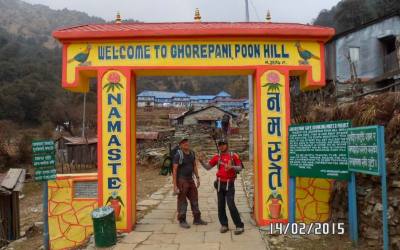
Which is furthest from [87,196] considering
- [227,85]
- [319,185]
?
[227,85]

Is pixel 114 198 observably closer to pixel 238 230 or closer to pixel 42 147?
pixel 42 147

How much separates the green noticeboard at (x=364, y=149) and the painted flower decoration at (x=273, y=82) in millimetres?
1895

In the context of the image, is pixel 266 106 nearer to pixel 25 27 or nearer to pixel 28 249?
pixel 28 249

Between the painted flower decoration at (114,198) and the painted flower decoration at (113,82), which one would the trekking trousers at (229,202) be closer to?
the painted flower decoration at (114,198)

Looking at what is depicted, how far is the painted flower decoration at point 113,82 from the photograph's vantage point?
7.63 meters

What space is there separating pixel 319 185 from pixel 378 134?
257cm

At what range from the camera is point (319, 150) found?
674cm

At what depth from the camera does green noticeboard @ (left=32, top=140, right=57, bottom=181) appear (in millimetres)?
7293

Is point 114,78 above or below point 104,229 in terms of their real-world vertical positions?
above

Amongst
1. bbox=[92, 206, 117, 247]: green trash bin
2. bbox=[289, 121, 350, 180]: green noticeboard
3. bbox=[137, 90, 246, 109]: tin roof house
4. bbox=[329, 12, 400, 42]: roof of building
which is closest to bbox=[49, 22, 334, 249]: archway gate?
bbox=[289, 121, 350, 180]: green noticeboard

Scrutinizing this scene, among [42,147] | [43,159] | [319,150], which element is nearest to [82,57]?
[42,147]

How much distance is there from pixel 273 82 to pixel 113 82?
300 cm

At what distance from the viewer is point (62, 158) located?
27.3 meters
